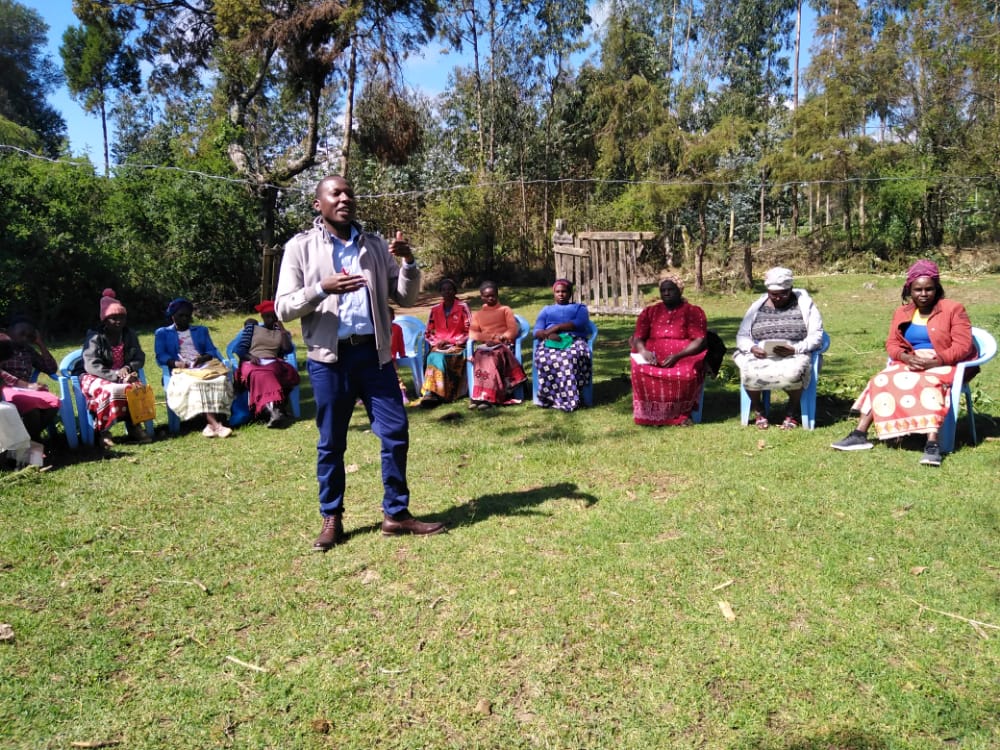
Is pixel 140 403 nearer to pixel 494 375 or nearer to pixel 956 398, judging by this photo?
pixel 494 375

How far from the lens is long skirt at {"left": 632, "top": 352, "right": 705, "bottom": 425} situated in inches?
253

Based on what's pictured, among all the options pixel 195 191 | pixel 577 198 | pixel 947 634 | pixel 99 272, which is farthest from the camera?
pixel 577 198

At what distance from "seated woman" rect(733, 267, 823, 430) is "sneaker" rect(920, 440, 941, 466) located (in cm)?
114

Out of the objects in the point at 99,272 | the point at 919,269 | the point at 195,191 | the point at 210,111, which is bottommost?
the point at 919,269

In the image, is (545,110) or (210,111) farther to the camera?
(545,110)

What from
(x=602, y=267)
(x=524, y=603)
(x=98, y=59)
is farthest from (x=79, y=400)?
(x=98, y=59)

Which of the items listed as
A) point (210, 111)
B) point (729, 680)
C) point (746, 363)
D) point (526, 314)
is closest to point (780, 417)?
point (746, 363)

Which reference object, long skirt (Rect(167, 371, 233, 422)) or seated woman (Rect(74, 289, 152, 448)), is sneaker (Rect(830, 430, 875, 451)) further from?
seated woman (Rect(74, 289, 152, 448))

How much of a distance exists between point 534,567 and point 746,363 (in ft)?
10.9

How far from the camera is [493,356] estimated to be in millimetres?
7473

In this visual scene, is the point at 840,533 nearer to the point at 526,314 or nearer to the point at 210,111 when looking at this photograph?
the point at 526,314

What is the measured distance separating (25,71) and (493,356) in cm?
4694

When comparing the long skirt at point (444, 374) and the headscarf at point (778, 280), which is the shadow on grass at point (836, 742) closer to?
the headscarf at point (778, 280)

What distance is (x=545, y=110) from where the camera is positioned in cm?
2495
